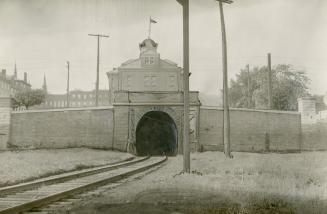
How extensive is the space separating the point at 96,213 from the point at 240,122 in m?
21.6

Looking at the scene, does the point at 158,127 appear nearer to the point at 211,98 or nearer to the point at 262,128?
the point at 262,128

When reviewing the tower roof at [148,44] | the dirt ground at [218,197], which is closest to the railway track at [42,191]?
the dirt ground at [218,197]

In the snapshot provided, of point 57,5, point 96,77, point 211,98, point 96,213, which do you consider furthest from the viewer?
point 211,98

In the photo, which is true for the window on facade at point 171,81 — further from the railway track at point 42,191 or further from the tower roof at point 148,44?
the railway track at point 42,191

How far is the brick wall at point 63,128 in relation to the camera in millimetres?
26547

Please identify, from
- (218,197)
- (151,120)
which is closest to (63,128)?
(151,120)

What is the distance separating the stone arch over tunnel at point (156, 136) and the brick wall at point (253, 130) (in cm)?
270

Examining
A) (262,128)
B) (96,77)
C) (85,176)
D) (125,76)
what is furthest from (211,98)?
(85,176)

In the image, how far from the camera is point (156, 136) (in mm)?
30000

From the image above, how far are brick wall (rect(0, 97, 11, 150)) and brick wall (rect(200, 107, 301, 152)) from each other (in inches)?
499

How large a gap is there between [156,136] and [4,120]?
10.5m

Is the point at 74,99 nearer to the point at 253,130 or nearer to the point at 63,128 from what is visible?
the point at 63,128

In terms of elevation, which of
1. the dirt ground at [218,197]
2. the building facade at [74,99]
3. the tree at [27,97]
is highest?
the building facade at [74,99]

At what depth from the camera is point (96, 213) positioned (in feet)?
21.5
